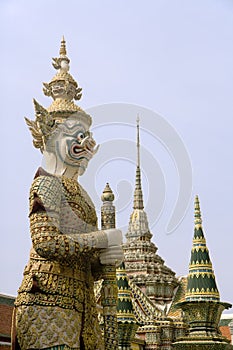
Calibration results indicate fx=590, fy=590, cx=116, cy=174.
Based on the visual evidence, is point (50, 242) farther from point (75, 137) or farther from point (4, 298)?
point (4, 298)

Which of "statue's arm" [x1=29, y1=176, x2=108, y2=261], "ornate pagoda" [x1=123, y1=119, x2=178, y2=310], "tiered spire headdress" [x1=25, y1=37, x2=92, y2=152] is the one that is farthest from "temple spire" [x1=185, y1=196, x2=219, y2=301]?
"ornate pagoda" [x1=123, y1=119, x2=178, y2=310]

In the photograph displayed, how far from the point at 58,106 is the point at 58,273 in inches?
72.0

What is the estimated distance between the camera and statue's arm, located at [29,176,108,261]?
17.1 feet

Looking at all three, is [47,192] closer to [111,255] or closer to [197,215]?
[111,255]

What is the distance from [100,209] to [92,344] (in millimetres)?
1311

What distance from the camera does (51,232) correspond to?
5.28 m

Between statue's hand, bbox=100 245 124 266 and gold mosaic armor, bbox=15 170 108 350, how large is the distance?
7 cm

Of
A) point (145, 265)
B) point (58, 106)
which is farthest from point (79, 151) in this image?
point (145, 265)

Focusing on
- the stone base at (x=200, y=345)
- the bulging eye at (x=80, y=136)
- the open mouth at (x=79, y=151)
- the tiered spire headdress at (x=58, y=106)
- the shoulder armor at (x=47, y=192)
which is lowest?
the stone base at (x=200, y=345)

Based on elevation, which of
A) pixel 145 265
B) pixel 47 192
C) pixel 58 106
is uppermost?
pixel 145 265

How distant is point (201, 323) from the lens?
30.8ft

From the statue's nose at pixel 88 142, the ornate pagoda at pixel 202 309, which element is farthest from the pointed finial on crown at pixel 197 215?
the statue's nose at pixel 88 142

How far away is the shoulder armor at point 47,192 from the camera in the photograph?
5.46 meters

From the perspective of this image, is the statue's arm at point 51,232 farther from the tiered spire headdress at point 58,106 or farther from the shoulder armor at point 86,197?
the tiered spire headdress at point 58,106
